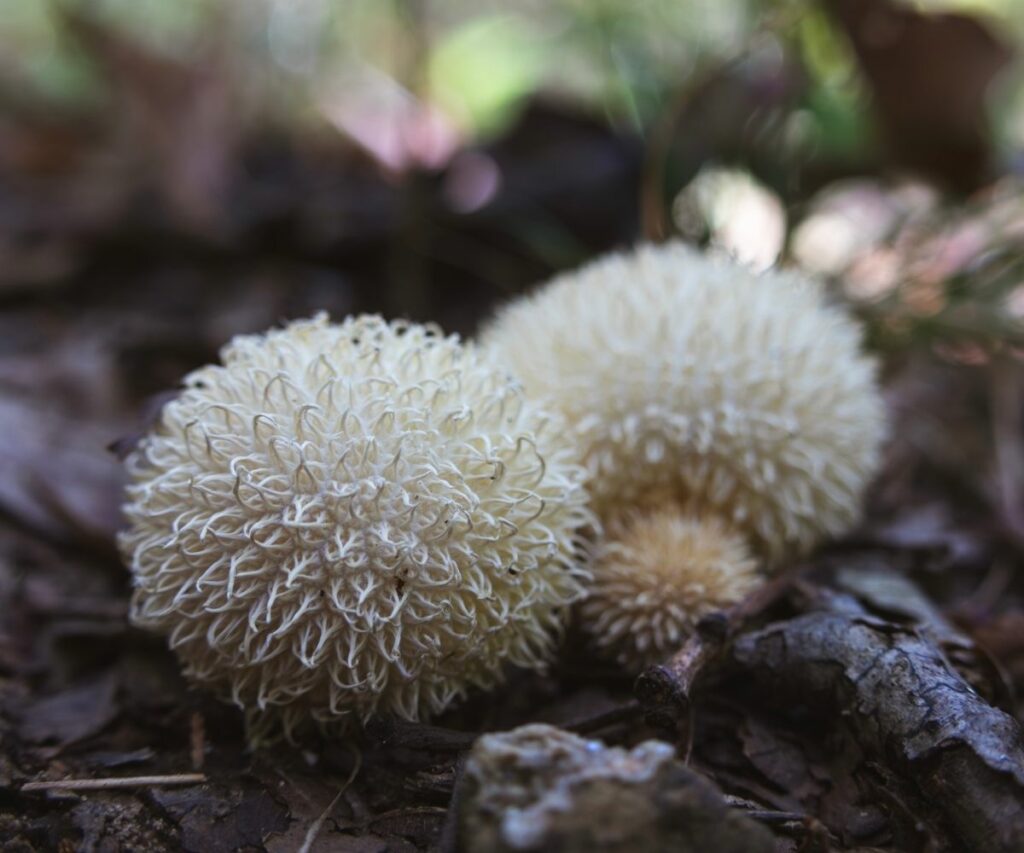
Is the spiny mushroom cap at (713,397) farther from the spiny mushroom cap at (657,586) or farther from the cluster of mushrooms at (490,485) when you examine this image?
the spiny mushroom cap at (657,586)

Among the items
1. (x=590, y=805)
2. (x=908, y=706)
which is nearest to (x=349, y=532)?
(x=590, y=805)

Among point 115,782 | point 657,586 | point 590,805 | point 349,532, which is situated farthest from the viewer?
point 657,586

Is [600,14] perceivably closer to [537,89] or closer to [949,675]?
[537,89]

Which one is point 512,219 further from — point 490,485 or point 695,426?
point 490,485

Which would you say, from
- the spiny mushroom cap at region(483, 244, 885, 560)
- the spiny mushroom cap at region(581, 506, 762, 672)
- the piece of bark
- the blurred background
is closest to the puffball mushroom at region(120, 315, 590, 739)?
the spiny mushroom cap at region(581, 506, 762, 672)

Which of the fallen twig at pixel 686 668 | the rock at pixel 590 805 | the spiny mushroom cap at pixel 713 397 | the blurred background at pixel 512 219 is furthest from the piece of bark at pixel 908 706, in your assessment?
the blurred background at pixel 512 219
